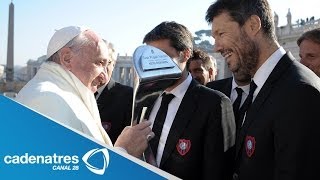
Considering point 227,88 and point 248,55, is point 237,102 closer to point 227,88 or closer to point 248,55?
point 227,88

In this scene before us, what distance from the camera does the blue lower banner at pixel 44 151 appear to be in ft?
4.12

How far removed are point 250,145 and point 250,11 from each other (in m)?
0.87

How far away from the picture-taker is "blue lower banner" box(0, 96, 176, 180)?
1.25 m

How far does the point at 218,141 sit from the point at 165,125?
1.39 ft

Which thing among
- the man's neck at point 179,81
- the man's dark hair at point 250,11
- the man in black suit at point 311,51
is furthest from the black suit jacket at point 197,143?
the man in black suit at point 311,51

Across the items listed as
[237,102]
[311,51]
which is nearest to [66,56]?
[237,102]

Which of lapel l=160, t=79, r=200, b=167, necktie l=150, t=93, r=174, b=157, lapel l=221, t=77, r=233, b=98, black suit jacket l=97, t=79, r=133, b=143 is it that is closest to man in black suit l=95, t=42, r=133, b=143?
black suit jacket l=97, t=79, r=133, b=143

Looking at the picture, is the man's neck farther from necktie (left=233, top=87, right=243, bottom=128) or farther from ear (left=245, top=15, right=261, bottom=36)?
ear (left=245, top=15, right=261, bottom=36)

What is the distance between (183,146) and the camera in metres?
2.99

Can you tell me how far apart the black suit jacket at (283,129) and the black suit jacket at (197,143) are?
45cm

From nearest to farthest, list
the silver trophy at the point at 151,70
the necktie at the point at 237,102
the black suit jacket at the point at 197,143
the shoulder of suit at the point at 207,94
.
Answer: the silver trophy at the point at 151,70 < the black suit jacket at the point at 197,143 < the shoulder of suit at the point at 207,94 < the necktie at the point at 237,102

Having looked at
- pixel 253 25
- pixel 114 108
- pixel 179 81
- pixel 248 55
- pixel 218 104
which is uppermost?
pixel 253 25

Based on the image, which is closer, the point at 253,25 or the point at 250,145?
the point at 250,145

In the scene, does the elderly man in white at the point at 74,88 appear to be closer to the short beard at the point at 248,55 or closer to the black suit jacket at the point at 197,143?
the black suit jacket at the point at 197,143
